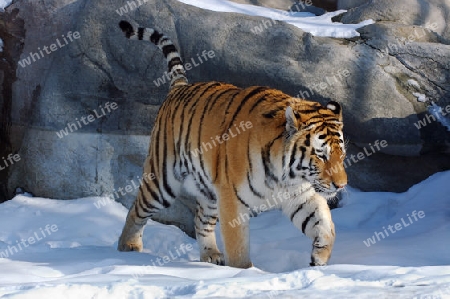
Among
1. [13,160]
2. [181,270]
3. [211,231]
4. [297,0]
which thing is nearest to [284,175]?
[181,270]

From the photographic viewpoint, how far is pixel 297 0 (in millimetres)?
7621

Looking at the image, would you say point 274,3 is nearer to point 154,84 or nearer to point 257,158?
point 154,84

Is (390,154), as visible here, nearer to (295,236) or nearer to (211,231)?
(295,236)

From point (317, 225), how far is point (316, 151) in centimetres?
42

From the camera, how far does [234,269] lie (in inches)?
140

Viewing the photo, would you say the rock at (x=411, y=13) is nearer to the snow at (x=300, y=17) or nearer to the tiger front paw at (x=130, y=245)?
the snow at (x=300, y=17)

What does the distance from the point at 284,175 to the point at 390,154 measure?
230 cm

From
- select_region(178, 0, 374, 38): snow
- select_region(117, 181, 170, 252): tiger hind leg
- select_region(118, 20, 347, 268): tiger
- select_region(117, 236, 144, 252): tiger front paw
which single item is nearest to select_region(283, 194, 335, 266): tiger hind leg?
select_region(118, 20, 347, 268): tiger

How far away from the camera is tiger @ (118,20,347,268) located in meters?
3.62

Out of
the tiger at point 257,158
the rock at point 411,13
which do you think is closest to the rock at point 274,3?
the rock at point 411,13

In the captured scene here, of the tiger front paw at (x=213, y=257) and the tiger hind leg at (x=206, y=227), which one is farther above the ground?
the tiger hind leg at (x=206, y=227)

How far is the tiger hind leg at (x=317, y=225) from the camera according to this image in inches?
147

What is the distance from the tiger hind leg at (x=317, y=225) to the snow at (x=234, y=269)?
281 millimetres

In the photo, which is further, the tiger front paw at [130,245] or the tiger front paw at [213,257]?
the tiger front paw at [130,245]
